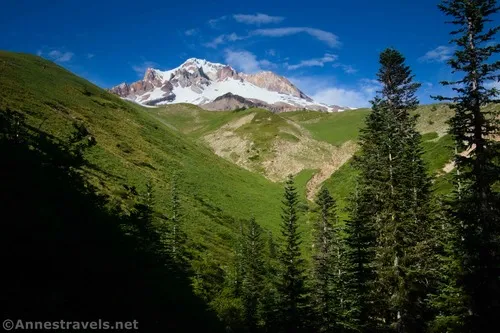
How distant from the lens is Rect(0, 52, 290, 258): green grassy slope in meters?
46.1

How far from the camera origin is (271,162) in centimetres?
10450

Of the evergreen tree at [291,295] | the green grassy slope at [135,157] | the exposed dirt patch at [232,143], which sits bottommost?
the evergreen tree at [291,295]

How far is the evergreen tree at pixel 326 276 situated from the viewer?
25.6 metres

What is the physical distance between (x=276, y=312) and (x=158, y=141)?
5645 centimetres

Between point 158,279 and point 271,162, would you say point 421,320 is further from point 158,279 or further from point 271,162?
point 271,162

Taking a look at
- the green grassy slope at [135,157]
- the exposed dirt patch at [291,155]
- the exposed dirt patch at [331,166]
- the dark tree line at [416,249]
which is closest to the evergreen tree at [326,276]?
the dark tree line at [416,249]

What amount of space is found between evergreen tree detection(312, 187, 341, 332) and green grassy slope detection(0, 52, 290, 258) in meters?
15.2

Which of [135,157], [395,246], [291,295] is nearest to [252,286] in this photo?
[291,295]

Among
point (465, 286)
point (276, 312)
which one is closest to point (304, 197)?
point (276, 312)

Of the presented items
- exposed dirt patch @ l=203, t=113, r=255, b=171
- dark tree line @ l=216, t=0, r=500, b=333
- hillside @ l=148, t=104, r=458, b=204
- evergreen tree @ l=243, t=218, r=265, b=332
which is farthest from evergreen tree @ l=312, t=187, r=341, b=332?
exposed dirt patch @ l=203, t=113, r=255, b=171

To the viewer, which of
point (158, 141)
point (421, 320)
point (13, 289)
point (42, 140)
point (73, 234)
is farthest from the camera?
point (158, 141)

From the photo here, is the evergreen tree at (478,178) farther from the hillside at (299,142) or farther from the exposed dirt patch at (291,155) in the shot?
the exposed dirt patch at (291,155)

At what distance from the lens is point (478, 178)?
59.6 ft

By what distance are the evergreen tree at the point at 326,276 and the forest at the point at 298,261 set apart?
97 millimetres
